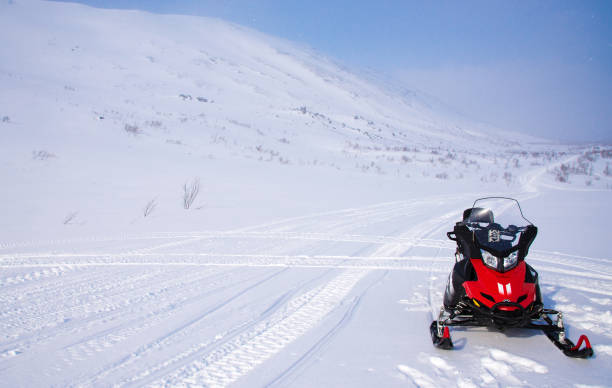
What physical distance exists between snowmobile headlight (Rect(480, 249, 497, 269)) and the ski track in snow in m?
0.71

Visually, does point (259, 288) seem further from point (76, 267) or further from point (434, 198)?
point (434, 198)

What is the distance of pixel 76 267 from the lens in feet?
17.6

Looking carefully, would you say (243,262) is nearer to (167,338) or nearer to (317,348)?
(167,338)

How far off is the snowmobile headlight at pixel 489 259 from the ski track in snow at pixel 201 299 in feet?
2.33

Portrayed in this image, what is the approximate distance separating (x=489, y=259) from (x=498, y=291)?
0.29 m

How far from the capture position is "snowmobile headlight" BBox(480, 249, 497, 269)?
Answer: 338 cm

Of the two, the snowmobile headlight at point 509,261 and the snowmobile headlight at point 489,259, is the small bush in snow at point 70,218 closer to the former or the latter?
the snowmobile headlight at point 489,259

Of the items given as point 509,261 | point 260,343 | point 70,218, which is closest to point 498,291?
point 509,261

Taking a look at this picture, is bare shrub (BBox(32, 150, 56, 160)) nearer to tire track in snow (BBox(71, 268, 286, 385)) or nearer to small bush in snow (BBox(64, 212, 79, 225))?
small bush in snow (BBox(64, 212, 79, 225))

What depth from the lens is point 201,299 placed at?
14.2ft

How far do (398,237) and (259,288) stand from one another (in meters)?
4.13

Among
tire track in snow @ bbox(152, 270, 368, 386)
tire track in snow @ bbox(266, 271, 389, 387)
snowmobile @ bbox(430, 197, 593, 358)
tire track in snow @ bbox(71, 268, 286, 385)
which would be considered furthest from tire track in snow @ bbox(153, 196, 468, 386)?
snowmobile @ bbox(430, 197, 593, 358)

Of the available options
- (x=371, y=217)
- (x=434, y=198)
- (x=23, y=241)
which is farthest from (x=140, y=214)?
(x=434, y=198)

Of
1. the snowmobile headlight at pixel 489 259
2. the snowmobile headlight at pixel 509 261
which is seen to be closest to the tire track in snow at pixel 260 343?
the snowmobile headlight at pixel 489 259
